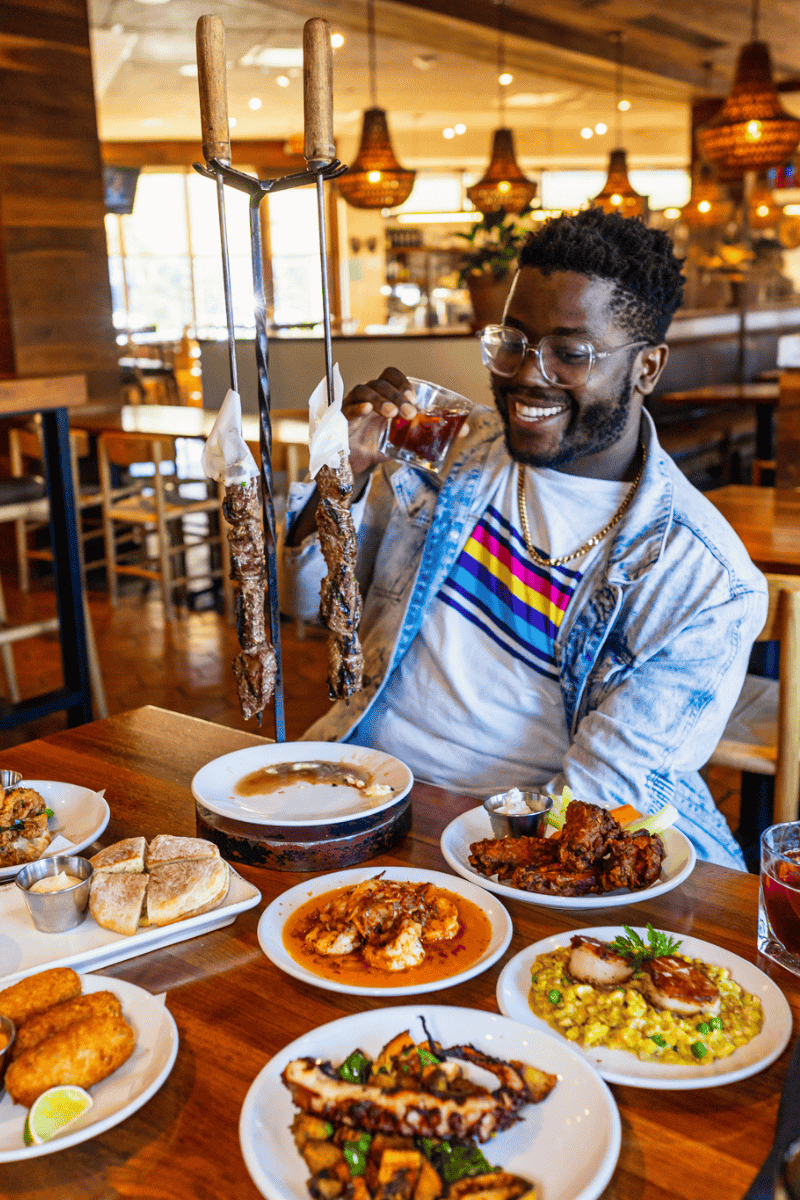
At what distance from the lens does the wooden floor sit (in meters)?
Result: 3.66

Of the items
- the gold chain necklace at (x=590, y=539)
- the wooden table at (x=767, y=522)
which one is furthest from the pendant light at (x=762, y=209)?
the gold chain necklace at (x=590, y=539)

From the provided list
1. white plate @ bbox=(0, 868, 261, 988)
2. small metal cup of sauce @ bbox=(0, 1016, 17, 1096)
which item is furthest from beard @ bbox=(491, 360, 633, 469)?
small metal cup of sauce @ bbox=(0, 1016, 17, 1096)

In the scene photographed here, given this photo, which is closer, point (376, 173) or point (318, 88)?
point (318, 88)

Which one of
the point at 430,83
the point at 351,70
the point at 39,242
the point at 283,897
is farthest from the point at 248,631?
the point at 430,83

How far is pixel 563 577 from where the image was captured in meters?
1.55

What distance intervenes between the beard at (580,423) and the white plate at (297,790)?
0.56 meters

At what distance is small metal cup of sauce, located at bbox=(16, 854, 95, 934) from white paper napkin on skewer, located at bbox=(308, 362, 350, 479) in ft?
1.54

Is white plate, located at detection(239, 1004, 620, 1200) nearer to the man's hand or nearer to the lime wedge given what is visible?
the lime wedge

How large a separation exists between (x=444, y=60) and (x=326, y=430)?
27.8 ft

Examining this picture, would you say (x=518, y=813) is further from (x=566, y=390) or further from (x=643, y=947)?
(x=566, y=390)

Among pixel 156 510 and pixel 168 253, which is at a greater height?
pixel 168 253

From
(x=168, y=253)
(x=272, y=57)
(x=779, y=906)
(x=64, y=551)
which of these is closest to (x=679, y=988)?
(x=779, y=906)

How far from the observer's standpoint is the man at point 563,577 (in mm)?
1408

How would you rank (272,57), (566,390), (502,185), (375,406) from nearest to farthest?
(375,406) → (566,390) → (502,185) → (272,57)
